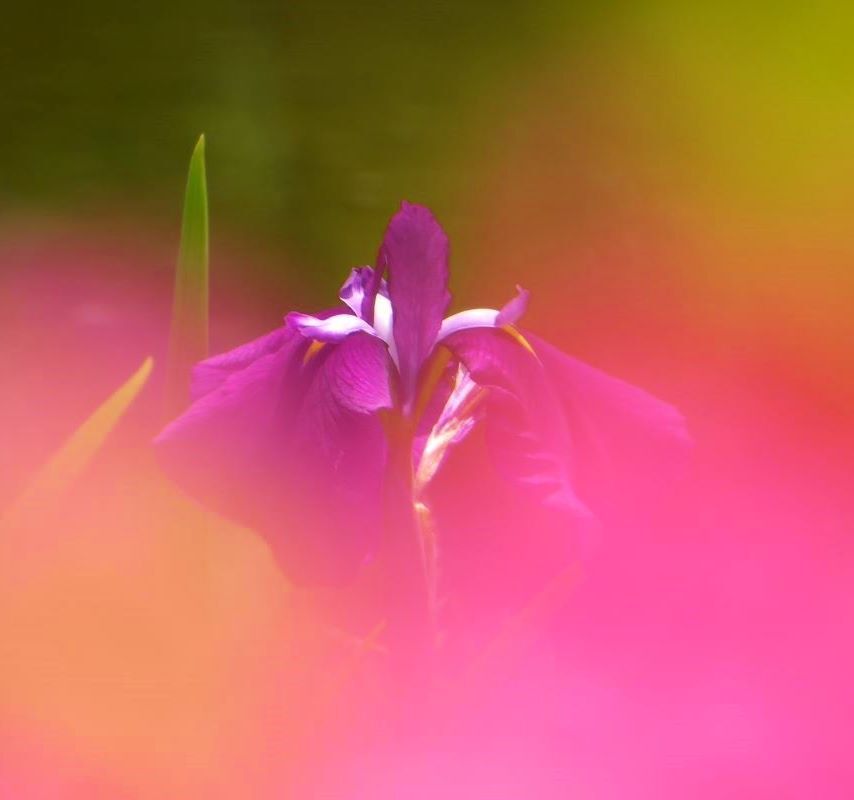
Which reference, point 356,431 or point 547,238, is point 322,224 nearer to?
point 547,238

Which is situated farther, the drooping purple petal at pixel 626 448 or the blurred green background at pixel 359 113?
the blurred green background at pixel 359 113

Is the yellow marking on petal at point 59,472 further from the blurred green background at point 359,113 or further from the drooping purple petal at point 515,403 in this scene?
the blurred green background at point 359,113

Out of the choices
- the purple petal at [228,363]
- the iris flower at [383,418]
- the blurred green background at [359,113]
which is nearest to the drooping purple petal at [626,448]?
the iris flower at [383,418]

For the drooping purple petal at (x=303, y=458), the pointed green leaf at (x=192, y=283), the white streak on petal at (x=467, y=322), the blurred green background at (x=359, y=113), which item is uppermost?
the blurred green background at (x=359, y=113)

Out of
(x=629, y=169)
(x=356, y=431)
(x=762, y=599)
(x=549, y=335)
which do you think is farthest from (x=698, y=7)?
(x=356, y=431)

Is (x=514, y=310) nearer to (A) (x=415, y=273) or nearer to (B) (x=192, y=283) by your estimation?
(A) (x=415, y=273)

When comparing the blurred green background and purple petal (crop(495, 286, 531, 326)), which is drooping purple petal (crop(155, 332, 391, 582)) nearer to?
purple petal (crop(495, 286, 531, 326))

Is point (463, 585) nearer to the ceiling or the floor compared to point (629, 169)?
nearer to the floor
